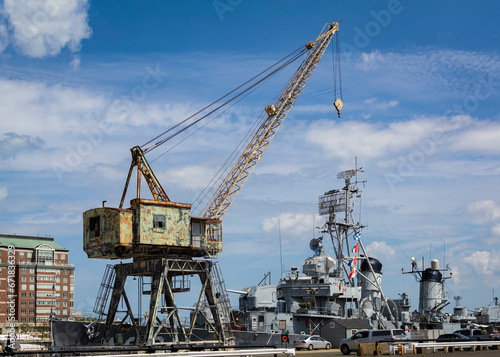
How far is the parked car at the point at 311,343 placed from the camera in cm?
4991

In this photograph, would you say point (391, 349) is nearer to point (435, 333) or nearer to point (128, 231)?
point (128, 231)

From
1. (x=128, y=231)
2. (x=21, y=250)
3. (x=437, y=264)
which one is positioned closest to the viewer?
(x=128, y=231)

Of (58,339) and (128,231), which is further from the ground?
(128,231)

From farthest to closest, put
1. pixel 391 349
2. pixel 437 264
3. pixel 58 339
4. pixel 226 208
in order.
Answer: pixel 437 264 → pixel 226 208 → pixel 58 339 → pixel 391 349

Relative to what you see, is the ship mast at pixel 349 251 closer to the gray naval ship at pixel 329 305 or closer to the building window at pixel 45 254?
the gray naval ship at pixel 329 305

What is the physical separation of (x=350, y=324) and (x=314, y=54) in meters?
27.9

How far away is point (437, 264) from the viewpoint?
79.6 metres

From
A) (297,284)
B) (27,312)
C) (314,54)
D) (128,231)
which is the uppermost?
(314,54)

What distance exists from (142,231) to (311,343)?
17.0 meters

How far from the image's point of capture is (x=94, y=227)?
1822 inches

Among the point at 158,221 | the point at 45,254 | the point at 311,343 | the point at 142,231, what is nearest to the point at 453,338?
the point at 311,343

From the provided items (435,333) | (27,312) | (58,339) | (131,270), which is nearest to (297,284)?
(435,333)

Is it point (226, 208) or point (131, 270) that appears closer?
point (131, 270)

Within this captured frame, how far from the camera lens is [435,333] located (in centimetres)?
5962
